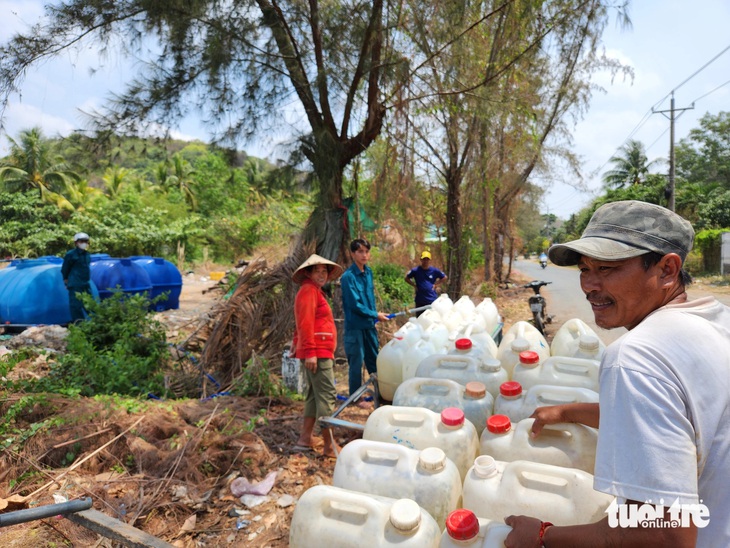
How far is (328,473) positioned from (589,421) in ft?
7.49

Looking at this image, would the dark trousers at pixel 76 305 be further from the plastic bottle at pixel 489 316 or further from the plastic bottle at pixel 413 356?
the plastic bottle at pixel 489 316

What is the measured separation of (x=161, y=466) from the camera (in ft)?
10.6

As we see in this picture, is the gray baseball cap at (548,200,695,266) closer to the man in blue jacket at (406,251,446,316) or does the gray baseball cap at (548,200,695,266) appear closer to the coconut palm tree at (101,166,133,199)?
the man in blue jacket at (406,251,446,316)

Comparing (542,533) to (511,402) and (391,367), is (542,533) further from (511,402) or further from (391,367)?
(391,367)

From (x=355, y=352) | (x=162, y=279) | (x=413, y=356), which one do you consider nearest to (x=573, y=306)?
(x=355, y=352)

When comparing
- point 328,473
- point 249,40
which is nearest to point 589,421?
point 328,473

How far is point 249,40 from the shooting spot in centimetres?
520

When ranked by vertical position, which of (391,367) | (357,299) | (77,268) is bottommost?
(391,367)

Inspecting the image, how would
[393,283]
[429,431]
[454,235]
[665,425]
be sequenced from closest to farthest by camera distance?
[665,425] → [429,431] → [454,235] → [393,283]

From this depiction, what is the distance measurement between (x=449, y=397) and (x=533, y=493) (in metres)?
0.80

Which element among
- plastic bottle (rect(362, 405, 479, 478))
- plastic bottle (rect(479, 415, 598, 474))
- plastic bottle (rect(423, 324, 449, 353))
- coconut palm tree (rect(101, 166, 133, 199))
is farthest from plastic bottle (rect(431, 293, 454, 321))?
coconut palm tree (rect(101, 166, 133, 199))

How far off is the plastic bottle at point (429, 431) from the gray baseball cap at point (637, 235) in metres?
1.06

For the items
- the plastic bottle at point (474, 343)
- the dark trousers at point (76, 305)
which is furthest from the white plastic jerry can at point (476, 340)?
the dark trousers at point (76, 305)

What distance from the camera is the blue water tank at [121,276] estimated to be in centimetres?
952
